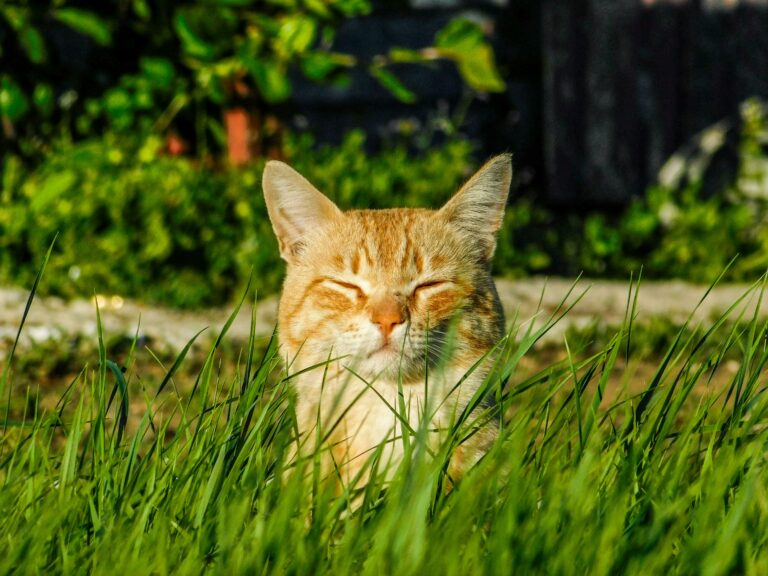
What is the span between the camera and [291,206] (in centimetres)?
294

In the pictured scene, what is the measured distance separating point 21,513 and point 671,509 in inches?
46.4

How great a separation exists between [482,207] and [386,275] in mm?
372

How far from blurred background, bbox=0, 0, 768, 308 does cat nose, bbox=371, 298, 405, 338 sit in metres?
1.46

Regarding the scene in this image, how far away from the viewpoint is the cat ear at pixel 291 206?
283 centimetres

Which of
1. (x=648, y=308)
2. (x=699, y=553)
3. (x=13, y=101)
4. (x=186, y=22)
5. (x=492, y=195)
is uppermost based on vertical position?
(x=186, y=22)

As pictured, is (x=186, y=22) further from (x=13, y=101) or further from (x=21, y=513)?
(x=21, y=513)

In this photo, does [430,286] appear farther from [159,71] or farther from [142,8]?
[142,8]

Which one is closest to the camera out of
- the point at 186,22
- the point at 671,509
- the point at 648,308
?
the point at 671,509

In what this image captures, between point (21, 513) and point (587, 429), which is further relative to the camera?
point (587, 429)

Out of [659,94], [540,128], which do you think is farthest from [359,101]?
[659,94]

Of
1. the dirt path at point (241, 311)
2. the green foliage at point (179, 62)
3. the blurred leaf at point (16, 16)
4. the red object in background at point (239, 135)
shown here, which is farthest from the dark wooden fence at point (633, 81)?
the blurred leaf at point (16, 16)

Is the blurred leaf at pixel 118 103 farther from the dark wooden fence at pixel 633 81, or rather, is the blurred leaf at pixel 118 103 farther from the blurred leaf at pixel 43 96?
the dark wooden fence at pixel 633 81

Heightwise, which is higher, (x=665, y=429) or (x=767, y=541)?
(x=665, y=429)

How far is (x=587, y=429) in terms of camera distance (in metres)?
2.19
